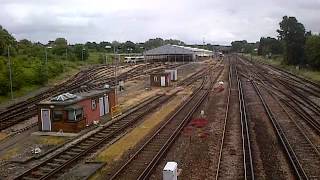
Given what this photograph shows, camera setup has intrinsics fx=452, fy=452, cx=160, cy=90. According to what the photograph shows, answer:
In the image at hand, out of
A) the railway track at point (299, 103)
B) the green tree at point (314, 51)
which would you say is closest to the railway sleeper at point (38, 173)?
the railway track at point (299, 103)

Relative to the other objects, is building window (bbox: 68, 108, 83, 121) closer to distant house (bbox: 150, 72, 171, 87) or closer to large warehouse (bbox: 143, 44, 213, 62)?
distant house (bbox: 150, 72, 171, 87)

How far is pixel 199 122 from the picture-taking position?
29844 mm

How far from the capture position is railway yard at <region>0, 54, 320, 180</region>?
61.4 ft

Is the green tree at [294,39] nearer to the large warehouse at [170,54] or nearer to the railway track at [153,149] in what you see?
the large warehouse at [170,54]

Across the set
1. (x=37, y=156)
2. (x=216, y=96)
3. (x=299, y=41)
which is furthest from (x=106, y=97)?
(x=299, y=41)

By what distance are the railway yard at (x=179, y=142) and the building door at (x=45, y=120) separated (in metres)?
0.64

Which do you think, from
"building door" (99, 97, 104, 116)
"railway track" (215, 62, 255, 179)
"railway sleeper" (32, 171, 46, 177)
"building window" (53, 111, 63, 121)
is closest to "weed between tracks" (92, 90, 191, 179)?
"railway sleeper" (32, 171, 46, 177)

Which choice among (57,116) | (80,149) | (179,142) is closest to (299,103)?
(179,142)

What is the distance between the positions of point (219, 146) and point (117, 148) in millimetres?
5194

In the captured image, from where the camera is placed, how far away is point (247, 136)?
981 inches

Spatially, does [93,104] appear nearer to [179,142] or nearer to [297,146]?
[179,142]

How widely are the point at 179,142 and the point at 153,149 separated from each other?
6.57 ft

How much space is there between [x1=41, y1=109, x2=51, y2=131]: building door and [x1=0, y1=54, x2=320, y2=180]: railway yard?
637mm

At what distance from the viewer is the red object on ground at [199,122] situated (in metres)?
29.0
